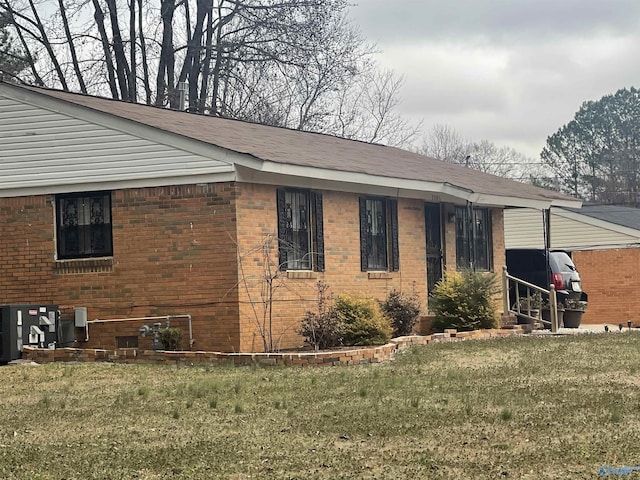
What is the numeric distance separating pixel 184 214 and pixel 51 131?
2.77 meters

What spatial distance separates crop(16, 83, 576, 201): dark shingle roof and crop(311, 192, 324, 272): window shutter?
2.19 ft

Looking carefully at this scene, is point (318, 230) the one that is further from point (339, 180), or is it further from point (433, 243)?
point (433, 243)

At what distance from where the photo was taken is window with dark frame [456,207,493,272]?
2419 cm

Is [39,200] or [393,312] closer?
[39,200]

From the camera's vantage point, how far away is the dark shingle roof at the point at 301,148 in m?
18.0

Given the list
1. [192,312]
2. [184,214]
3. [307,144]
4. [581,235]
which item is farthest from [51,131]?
[581,235]

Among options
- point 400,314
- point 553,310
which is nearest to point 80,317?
point 400,314

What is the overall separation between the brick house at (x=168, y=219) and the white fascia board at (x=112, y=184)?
22mm

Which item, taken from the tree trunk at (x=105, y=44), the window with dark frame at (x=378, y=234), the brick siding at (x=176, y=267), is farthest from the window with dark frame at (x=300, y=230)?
the tree trunk at (x=105, y=44)

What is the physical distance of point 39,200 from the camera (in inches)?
727

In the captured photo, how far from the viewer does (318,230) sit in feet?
62.6

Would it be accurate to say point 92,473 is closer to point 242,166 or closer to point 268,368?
point 268,368

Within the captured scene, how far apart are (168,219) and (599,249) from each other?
61.8ft

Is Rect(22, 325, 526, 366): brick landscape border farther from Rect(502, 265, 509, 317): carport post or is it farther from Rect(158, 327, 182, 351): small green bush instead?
Rect(502, 265, 509, 317): carport post
